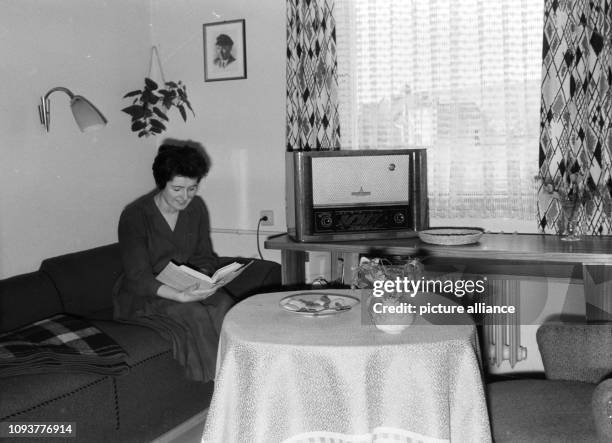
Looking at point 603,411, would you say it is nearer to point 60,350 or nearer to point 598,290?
point 598,290

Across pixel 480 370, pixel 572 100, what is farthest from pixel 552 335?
pixel 572 100

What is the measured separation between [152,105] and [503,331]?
2.15 meters

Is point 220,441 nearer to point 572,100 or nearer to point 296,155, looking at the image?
point 296,155

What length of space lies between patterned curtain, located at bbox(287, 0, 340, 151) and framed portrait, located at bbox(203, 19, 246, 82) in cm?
35

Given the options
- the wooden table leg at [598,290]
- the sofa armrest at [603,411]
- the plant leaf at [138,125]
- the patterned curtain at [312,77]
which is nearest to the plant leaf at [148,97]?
the plant leaf at [138,125]

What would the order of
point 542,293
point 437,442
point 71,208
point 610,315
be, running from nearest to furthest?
point 437,442 → point 610,315 → point 542,293 → point 71,208

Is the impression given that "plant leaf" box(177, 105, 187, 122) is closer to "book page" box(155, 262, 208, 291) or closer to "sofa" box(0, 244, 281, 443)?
"sofa" box(0, 244, 281, 443)

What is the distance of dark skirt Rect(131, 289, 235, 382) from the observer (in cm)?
269

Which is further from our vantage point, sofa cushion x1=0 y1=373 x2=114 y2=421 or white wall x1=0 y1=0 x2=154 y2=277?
white wall x1=0 y1=0 x2=154 y2=277

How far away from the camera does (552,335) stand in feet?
7.15

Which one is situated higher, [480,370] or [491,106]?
[491,106]

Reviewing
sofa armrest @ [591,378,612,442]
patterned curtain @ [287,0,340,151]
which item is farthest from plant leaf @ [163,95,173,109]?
sofa armrest @ [591,378,612,442]

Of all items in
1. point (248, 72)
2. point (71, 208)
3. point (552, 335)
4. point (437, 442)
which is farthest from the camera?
point (248, 72)

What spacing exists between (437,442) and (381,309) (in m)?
0.37
